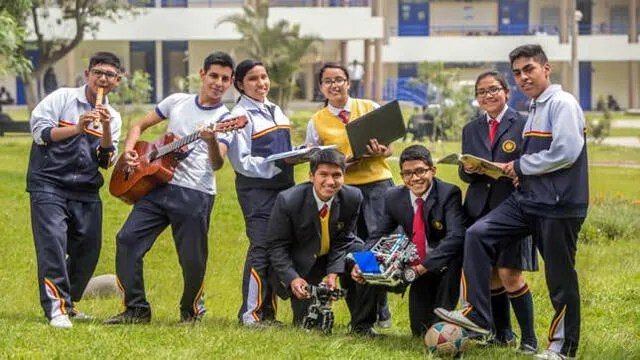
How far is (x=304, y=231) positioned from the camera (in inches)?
342

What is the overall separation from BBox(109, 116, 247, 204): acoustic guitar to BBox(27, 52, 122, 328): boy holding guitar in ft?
0.46

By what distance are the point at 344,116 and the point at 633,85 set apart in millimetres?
56817

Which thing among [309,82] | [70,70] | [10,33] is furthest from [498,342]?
[309,82]

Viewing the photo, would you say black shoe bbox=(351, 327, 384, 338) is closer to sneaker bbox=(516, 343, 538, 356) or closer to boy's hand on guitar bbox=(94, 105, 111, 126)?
sneaker bbox=(516, 343, 538, 356)

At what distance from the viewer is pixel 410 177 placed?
8406 mm

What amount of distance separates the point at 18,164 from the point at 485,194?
16.0m

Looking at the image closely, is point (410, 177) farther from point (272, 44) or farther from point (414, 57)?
point (414, 57)

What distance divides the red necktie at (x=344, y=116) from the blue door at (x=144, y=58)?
46.7 m

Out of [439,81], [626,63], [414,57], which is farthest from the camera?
[626,63]

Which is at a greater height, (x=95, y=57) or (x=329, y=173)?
(x=95, y=57)

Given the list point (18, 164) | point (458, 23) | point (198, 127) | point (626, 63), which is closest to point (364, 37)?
point (458, 23)

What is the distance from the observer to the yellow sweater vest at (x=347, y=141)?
929 cm

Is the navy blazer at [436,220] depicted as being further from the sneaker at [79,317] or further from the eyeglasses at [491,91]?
the sneaker at [79,317]

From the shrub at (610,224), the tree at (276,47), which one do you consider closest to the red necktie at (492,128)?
the shrub at (610,224)
